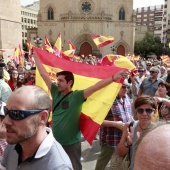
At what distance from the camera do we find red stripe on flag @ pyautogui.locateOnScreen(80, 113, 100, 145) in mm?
3449

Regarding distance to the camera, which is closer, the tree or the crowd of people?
the crowd of people

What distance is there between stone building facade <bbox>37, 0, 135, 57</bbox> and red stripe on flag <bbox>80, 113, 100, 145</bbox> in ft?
138

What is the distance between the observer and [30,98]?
173 centimetres

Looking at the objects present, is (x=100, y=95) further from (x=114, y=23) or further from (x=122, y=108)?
(x=114, y=23)

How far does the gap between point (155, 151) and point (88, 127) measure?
2.60 meters

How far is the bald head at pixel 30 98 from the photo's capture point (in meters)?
1.72

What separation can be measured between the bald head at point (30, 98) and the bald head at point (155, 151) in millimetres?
925

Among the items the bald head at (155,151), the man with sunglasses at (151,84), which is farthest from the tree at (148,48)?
the bald head at (155,151)

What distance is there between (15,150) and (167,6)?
266ft

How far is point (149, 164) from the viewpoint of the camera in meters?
0.90

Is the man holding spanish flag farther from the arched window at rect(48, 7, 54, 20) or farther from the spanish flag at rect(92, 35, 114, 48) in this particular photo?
the arched window at rect(48, 7, 54, 20)

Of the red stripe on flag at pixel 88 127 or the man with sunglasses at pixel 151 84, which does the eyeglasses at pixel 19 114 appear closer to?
the red stripe on flag at pixel 88 127

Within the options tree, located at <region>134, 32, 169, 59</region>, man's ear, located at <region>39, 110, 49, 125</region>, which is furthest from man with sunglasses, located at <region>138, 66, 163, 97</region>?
tree, located at <region>134, 32, 169, 59</region>

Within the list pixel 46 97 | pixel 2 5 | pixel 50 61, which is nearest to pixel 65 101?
pixel 50 61
